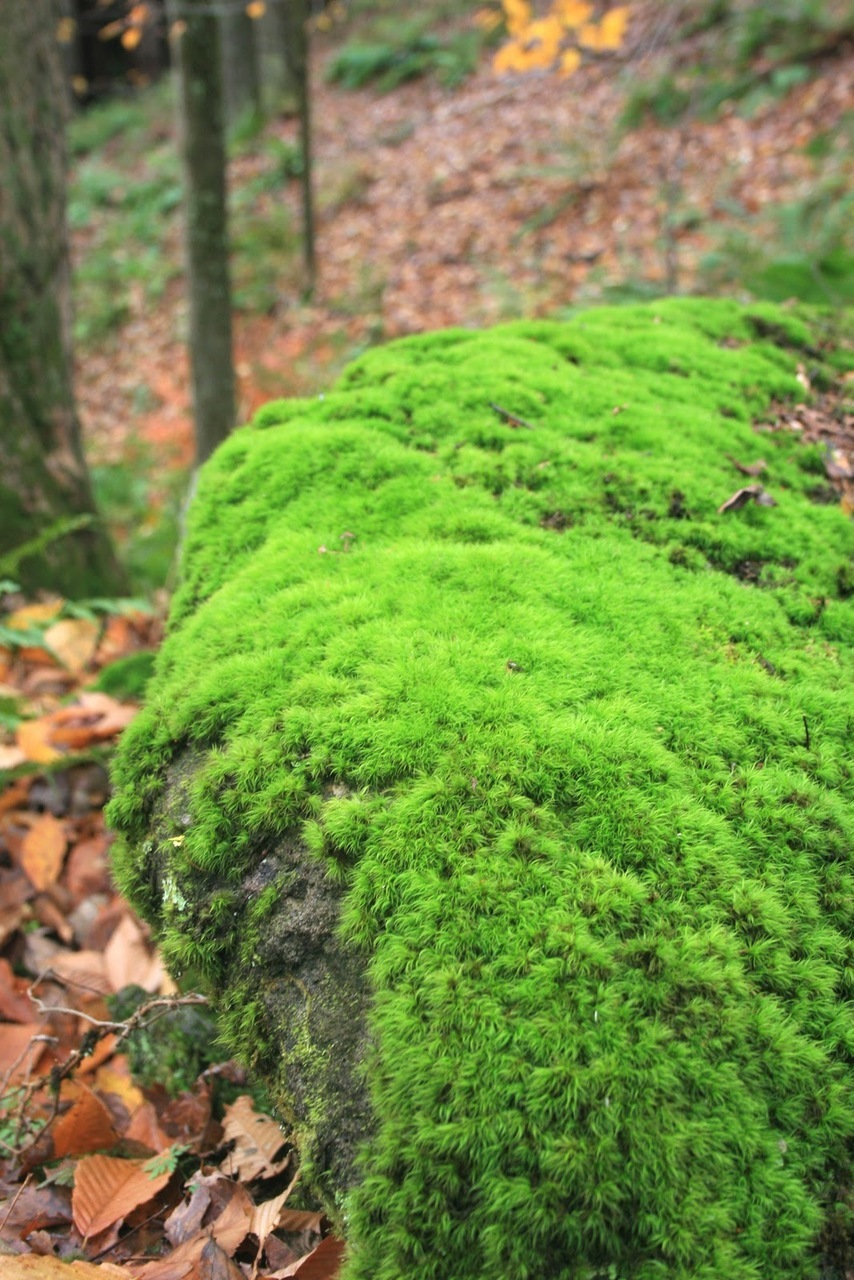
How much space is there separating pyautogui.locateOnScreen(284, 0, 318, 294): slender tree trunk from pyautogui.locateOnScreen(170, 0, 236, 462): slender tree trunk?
349cm

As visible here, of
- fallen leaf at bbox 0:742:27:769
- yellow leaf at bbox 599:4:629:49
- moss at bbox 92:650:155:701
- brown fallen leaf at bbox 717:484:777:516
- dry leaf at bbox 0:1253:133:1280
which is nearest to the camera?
dry leaf at bbox 0:1253:133:1280

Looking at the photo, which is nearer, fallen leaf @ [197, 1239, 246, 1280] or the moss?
fallen leaf @ [197, 1239, 246, 1280]

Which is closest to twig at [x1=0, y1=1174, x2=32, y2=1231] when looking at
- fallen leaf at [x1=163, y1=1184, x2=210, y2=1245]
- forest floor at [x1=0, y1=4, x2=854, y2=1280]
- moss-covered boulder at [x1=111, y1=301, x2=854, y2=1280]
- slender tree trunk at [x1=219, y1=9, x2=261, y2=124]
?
forest floor at [x1=0, y1=4, x2=854, y2=1280]

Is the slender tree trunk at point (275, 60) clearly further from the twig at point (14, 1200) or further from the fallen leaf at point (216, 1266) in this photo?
the fallen leaf at point (216, 1266)

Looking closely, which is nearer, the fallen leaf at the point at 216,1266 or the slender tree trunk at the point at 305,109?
the fallen leaf at the point at 216,1266

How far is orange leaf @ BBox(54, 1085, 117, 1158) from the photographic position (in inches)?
91.0

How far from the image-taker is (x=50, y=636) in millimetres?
4422

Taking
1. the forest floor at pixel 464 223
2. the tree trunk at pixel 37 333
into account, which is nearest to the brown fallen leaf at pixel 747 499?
the tree trunk at pixel 37 333

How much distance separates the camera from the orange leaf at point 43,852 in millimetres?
3293

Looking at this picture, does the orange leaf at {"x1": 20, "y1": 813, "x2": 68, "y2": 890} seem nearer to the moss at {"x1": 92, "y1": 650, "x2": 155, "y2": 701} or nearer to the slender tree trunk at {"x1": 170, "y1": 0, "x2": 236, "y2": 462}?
the moss at {"x1": 92, "y1": 650, "x2": 155, "y2": 701}

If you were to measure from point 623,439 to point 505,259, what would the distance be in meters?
8.61

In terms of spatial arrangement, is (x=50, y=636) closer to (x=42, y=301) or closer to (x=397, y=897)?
(x=42, y=301)

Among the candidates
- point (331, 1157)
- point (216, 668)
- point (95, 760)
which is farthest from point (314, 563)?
point (95, 760)

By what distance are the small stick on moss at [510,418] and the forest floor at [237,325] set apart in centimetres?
127
